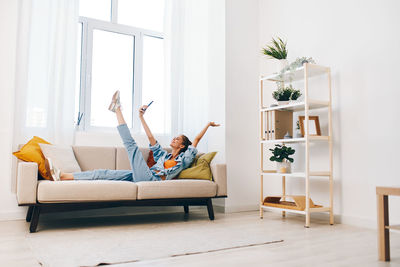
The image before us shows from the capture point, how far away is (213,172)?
11.7 feet

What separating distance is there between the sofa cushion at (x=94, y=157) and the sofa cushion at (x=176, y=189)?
2.08 feet

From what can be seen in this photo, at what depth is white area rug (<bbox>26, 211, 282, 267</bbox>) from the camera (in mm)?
2064

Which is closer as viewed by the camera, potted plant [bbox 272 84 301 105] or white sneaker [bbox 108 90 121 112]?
white sneaker [bbox 108 90 121 112]

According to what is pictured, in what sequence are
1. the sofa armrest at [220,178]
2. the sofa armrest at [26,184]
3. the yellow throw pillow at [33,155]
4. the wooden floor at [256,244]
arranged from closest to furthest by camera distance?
the wooden floor at [256,244] → the sofa armrest at [26,184] → the yellow throw pillow at [33,155] → the sofa armrest at [220,178]

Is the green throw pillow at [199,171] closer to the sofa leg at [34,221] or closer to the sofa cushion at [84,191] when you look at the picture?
the sofa cushion at [84,191]

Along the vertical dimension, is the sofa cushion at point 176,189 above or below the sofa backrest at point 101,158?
below

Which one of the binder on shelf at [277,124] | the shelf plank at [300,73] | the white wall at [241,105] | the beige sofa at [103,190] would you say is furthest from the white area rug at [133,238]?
the shelf plank at [300,73]

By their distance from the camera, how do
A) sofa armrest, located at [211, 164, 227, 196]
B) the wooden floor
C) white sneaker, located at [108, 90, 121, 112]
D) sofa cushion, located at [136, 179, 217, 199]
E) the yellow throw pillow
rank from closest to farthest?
the wooden floor < the yellow throw pillow < sofa cushion, located at [136, 179, 217, 199] < white sneaker, located at [108, 90, 121, 112] < sofa armrest, located at [211, 164, 227, 196]

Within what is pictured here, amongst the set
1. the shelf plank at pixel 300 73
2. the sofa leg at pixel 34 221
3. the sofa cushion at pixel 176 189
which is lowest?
the sofa leg at pixel 34 221

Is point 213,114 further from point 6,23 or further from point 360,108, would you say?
point 6,23

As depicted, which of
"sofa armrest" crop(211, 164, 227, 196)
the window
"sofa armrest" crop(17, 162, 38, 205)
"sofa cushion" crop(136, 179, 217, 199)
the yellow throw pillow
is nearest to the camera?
"sofa armrest" crop(17, 162, 38, 205)

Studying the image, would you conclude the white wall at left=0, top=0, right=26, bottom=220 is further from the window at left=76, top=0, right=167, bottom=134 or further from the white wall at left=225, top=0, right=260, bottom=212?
the white wall at left=225, top=0, right=260, bottom=212

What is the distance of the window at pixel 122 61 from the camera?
13.3ft

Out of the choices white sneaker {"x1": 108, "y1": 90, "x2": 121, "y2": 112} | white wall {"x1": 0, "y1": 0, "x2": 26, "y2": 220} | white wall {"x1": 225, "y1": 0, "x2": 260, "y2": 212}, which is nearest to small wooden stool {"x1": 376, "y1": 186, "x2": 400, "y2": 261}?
white wall {"x1": 225, "y1": 0, "x2": 260, "y2": 212}
